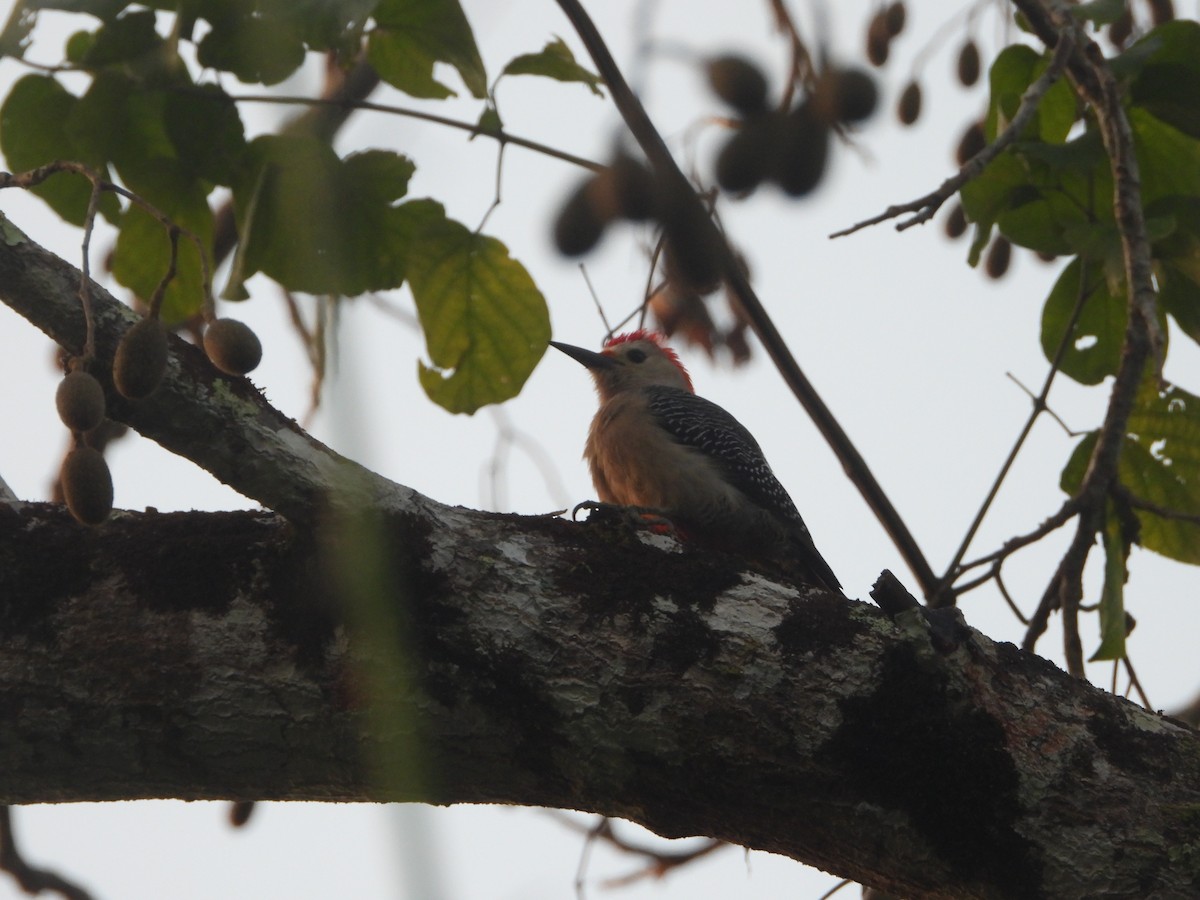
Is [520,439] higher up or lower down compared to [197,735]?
higher up

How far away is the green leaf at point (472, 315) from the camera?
434cm

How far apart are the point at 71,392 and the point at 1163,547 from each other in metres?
3.71

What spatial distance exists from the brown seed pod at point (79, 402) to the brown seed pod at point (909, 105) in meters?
3.49

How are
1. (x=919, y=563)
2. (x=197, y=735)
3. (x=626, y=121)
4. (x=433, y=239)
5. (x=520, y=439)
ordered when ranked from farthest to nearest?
(x=520, y=439) → (x=919, y=563) → (x=433, y=239) → (x=626, y=121) → (x=197, y=735)

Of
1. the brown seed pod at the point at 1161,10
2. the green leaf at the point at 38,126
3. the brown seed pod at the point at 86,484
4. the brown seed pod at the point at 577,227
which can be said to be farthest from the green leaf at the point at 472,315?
the brown seed pod at the point at 1161,10

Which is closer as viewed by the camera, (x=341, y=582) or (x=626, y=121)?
(x=341, y=582)

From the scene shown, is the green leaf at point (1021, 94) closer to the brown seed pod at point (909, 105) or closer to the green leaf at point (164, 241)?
the brown seed pod at point (909, 105)

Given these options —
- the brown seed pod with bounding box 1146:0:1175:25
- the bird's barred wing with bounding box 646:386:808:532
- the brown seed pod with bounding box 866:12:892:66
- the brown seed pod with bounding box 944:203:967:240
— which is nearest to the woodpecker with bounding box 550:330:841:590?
the bird's barred wing with bounding box 646:386:808:532

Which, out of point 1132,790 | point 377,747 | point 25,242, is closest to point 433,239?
point 25,242

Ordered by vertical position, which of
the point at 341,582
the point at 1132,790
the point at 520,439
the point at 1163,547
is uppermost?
the point at 520,439

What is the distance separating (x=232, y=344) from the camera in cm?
255

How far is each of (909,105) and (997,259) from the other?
0.73m

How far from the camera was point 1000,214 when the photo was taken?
4461mm

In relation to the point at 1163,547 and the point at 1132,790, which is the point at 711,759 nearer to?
the point at 1132,790
